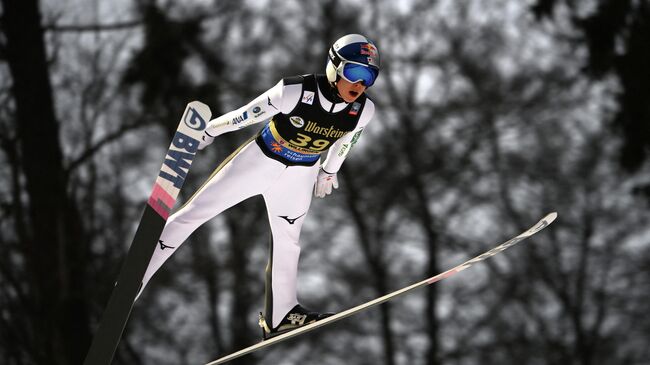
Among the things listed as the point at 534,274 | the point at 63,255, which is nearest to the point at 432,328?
the point at 534,274

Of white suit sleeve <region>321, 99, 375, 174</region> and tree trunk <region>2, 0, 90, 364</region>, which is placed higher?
tree trunk <region>2, 0, 90, 364</region>

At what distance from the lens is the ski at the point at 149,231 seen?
154 inches

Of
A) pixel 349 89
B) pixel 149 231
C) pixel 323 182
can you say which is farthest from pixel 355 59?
pixel 149 231

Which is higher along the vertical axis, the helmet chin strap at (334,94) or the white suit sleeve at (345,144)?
the white suit sleeve at (345,144)

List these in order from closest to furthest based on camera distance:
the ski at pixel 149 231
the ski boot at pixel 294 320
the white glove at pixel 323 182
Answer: the ski at pixel 149 231, the white glove at pixel 323 182, the ski boot at pixel 294 320

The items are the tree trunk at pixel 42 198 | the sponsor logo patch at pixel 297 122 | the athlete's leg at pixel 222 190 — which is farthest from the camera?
the tree trunk at pixel 42 198

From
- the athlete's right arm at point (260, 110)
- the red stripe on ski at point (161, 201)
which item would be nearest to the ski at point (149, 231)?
the red stripe on ski at point (161, 201)

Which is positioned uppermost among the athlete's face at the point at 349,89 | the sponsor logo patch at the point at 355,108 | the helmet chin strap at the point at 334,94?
the sponsor logo patch at the point at 355,108

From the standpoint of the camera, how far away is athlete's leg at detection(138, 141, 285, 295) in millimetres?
4293

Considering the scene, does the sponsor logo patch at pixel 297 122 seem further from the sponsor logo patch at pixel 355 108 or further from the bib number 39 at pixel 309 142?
the sponsor logo patch at pixel 355 108

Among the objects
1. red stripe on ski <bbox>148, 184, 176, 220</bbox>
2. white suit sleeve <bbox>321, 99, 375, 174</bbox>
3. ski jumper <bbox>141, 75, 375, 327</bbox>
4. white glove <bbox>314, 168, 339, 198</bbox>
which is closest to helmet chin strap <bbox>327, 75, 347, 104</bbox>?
ski jumper <bbox>141, 75, 375, 327</bbox>

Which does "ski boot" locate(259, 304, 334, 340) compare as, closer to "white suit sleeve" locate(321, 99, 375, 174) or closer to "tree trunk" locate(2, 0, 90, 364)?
"white suit sleeve" locate(321, 99, 375, 174)

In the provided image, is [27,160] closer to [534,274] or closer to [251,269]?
[251,269]

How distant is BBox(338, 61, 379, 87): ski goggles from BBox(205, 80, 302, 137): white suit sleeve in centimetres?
24
